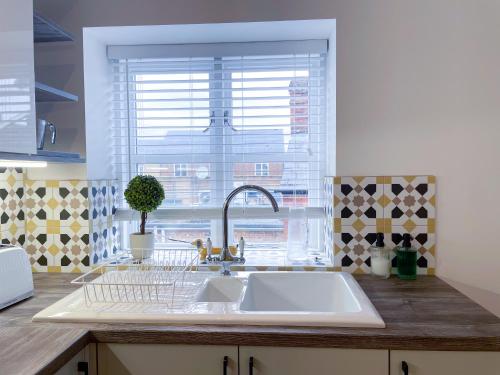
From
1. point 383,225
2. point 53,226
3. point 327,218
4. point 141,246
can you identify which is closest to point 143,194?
point 141,246

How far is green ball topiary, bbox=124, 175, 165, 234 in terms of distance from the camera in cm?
179

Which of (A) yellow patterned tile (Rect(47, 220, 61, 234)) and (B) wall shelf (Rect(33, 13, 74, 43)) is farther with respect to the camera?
(A) yellow patterned tile (Rect(47, 220, 61, 234))

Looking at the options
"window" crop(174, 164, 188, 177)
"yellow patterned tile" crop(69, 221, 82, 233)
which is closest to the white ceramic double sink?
"yellow patterned tile" crop(69, 221, 82, 233)

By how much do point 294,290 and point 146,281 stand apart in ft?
2.12

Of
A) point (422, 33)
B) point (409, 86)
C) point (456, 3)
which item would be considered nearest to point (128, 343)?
Answer: point (409, 86)

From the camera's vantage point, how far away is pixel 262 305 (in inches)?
63.8

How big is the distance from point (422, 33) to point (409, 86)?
0.25 metres

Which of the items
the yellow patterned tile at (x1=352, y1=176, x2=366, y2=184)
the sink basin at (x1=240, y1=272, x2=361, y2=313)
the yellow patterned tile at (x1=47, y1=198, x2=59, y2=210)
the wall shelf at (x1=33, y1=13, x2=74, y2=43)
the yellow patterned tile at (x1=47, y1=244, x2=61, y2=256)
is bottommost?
the sink basin at (x1=240, y1=272, x2=361, y2=313)

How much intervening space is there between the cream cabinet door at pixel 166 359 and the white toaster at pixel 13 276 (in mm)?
467

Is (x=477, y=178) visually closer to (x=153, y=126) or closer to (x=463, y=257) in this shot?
(x=463, y=257)

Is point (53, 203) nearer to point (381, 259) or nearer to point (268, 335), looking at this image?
point (268, 335)

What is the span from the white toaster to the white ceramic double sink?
0.61ft

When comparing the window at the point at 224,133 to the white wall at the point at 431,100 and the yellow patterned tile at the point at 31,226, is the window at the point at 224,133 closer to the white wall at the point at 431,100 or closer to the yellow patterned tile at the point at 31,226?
the white wall at the point at 431,100

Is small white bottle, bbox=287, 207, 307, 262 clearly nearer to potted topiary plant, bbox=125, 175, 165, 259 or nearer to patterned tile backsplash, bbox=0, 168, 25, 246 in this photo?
potted topiary plant, bbox=125, 175, 165, 259
